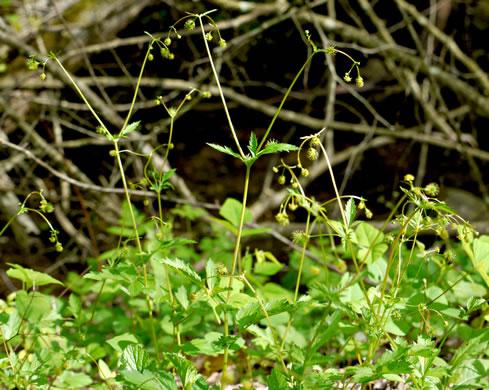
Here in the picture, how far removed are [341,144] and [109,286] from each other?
4.19m

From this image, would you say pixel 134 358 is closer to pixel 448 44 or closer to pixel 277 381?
pixel 277 381

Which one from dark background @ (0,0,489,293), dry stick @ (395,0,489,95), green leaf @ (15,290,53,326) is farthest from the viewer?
dry stick @ (395,0,489,95)

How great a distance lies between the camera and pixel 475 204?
4660mm

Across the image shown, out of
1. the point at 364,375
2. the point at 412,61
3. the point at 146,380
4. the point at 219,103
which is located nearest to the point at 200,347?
the point at 146,380

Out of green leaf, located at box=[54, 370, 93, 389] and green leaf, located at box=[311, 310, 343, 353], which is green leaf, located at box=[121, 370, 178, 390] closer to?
green leaf, located at box=[311, 310, 343, 353]

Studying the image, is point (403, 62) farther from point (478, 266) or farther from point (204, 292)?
point (204, 292)

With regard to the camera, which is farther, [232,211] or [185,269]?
[232,211]

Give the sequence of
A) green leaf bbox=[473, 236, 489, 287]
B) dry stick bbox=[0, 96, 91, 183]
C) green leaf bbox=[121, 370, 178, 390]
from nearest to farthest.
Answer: green leaf bbox=[121, 370, 178, 390]
green leaf bbox=[473, 236, 489, 287]
dry stick bbox=[0, 96, 91, 183]

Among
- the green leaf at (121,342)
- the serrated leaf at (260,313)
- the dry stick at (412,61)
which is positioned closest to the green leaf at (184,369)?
the serrated leaf at (260,313)

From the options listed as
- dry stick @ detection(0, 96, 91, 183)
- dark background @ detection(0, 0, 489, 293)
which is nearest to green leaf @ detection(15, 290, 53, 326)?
dark background @ detection(0, 0, 489, 293)

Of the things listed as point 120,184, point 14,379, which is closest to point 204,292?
point 14,379

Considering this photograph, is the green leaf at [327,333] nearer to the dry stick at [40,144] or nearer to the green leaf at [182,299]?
the green leaf at [182,299]


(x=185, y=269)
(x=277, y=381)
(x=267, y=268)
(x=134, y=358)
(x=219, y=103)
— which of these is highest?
(x=185, y=269)

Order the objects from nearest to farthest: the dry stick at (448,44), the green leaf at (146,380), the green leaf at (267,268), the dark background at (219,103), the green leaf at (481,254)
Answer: the green leaf at (146,380), the green leaf at (481,254), the green leaf at (267,268), the dark background at (219,103), the dry stick at (448,44)
